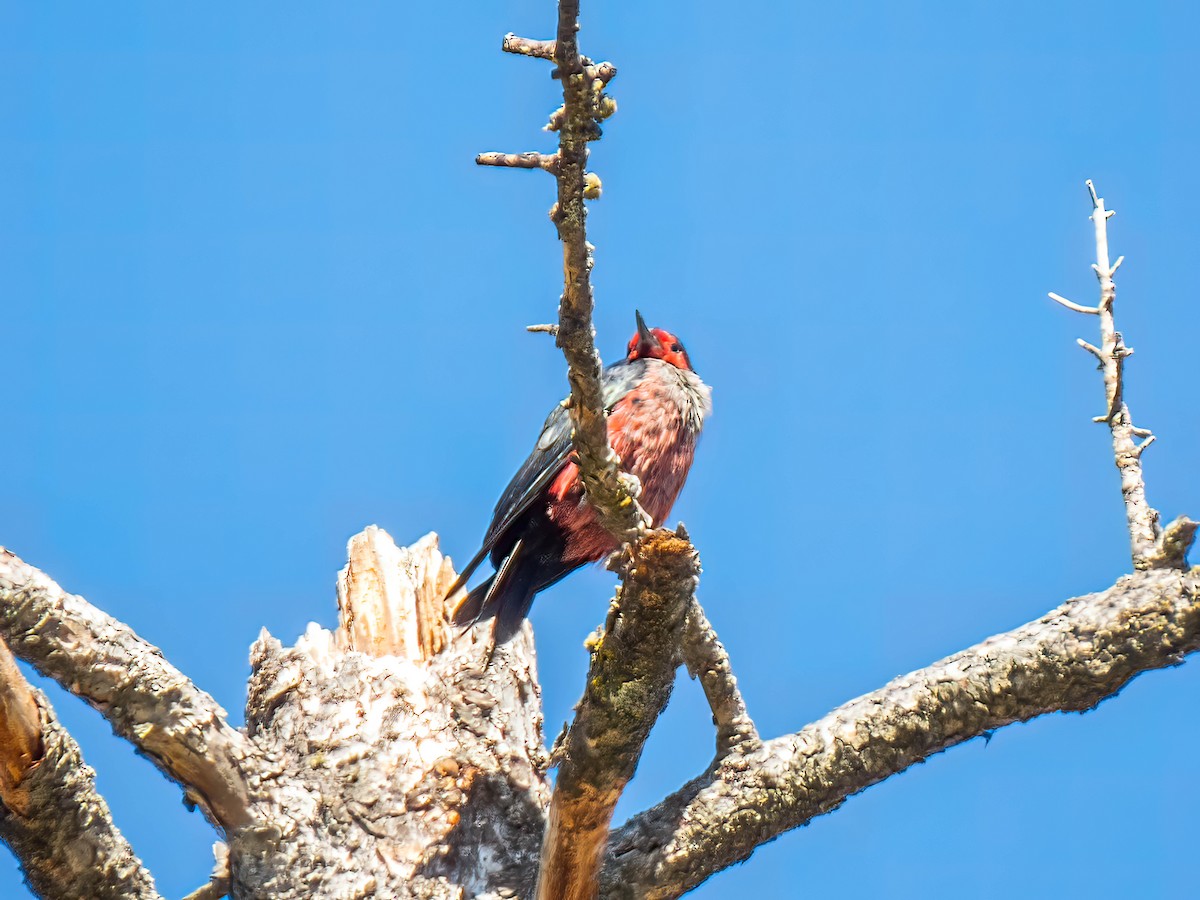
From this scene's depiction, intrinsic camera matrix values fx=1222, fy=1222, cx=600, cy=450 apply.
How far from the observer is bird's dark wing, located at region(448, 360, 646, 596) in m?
4.97

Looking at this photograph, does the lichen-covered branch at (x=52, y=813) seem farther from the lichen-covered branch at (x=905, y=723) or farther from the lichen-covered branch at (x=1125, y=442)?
the lichen-covered branch at (x=1125, y=442)

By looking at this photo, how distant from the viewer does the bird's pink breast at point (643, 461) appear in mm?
5059

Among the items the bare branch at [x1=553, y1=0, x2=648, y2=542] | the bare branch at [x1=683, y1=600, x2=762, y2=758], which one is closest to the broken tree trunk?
the bare branch at [x1=683, y1=600, x2=762, y2=758]

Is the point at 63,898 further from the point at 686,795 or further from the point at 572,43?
the point at 572,43

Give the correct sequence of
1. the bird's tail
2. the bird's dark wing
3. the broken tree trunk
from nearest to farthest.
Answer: the broken tree trunk
the bird's tail
the bird's dark wing

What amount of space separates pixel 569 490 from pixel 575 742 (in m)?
1.89

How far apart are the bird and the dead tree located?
3.58 ft

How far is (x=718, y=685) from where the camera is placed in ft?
12.0

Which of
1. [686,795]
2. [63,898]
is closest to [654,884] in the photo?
[686,795]

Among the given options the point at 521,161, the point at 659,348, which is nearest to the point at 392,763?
the point at 521,161

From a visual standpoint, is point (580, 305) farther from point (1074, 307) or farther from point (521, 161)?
point (1074, 307)

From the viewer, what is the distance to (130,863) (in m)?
3.37

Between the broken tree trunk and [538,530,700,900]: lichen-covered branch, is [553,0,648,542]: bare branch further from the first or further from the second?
the broken tree trunk

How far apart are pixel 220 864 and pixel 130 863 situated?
1.88 ft
